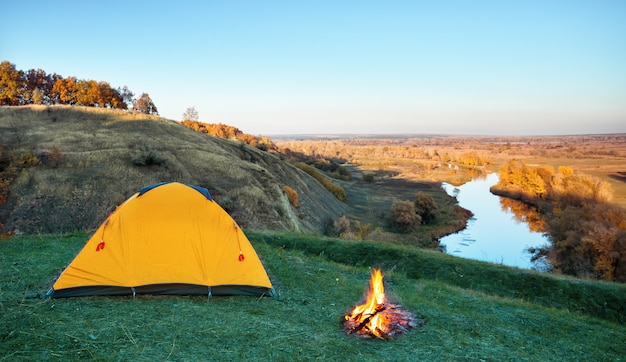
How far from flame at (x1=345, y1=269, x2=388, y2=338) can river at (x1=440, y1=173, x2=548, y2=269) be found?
2556 cm

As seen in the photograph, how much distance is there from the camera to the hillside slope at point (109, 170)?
25703mm

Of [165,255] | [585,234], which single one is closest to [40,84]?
[165,255]

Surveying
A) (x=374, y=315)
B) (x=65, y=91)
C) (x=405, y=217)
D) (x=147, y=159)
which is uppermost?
(x=65, y=91)

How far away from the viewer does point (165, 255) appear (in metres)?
9.55

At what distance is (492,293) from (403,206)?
42.7 metres

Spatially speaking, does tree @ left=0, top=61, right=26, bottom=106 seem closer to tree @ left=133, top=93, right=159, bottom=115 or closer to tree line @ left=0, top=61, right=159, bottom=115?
tree line @ left=0, top=61, right=159, bottom=115

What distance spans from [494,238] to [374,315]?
46583mm

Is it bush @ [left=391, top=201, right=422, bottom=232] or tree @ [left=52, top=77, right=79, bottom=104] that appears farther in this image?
tree @ [left=52, top=77, right=79, bottom=104]

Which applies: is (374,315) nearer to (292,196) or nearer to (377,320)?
(377,320)

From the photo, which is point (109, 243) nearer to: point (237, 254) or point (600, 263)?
point (237, 254)

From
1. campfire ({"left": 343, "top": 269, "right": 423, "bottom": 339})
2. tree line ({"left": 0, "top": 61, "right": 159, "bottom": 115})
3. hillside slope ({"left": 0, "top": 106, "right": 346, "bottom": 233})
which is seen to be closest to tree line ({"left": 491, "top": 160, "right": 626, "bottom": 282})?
hillside slope ({"left": 0, "top": 106, "right": 346, "bottom": 233})

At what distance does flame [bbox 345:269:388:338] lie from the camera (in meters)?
7.56

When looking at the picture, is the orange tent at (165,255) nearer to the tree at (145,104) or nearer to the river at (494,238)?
the river at (494,238)

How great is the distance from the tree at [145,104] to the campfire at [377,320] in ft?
255
